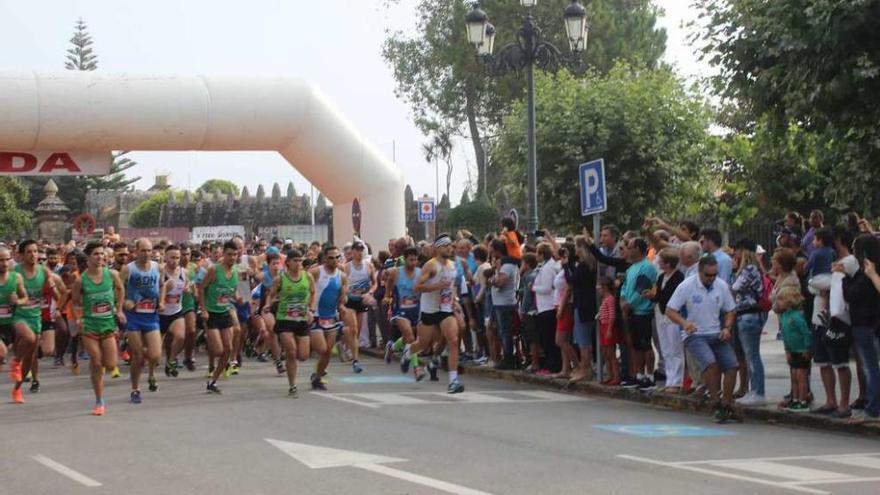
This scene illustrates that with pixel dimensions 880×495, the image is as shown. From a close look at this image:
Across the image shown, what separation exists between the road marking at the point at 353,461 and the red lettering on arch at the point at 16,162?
580 inches

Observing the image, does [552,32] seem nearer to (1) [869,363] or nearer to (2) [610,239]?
(2) [610,239]

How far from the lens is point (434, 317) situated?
16750 millimetres

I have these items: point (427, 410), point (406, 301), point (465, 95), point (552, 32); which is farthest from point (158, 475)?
point (465, 95)

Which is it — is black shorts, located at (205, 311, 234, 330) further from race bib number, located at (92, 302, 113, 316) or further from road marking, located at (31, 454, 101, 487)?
road marking, located at (31, 454, 101, 487)

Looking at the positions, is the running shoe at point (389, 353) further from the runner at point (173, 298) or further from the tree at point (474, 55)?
the tree at point (474, 55)

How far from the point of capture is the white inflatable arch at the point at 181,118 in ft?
78.7

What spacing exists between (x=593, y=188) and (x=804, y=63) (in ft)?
11.0

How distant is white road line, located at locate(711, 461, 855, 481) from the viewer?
9.51 meters

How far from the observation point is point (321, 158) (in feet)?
86.8

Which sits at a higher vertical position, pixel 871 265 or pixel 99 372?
pixel 871 265

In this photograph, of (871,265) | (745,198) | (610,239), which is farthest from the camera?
(745,198)

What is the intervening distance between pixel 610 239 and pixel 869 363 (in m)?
4.59

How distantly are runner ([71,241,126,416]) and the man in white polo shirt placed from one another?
20.1ft

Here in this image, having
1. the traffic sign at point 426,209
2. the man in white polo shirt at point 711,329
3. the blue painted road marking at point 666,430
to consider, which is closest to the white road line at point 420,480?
the blue painted road marking at point 666,430
